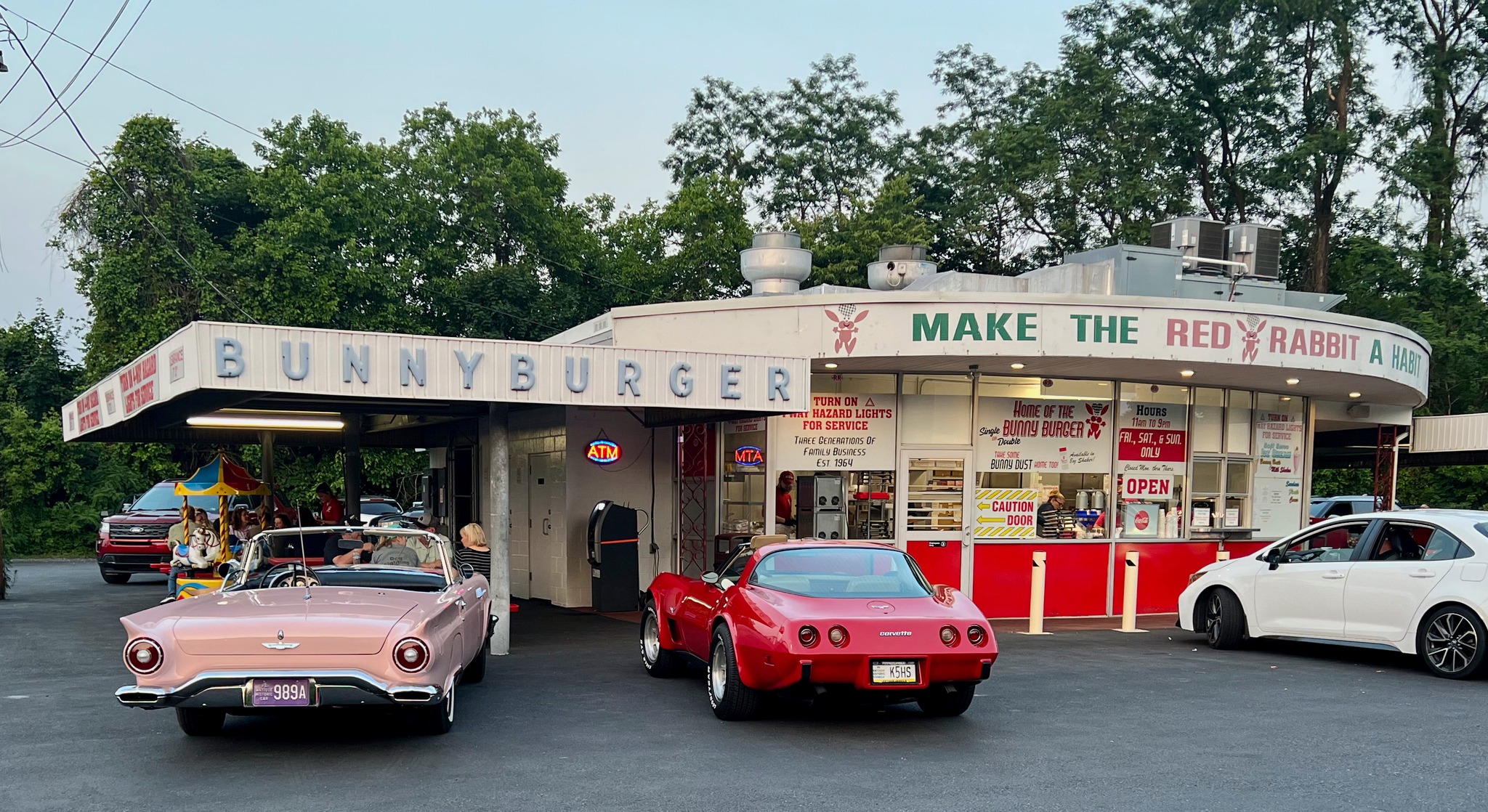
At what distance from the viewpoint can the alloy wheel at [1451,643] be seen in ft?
36.6

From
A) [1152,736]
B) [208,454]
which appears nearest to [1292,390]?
[1152,736]

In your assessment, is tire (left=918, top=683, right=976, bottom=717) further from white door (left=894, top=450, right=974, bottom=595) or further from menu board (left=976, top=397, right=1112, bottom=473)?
menu board (left=976, top=397, right=1112, bottom=473)

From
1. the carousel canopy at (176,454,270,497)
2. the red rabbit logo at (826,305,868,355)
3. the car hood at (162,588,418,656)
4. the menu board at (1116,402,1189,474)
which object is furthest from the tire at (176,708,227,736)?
the menu board at (1116,402,1189,474)

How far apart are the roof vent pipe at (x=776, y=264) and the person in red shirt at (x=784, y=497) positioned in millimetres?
3329

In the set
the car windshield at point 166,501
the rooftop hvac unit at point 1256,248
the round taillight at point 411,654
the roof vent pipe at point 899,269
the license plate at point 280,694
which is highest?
the rooftop hvac unit at point 1256,248

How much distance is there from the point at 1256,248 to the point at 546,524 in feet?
39.6

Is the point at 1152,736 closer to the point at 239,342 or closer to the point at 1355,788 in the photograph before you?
the point at 1355,788

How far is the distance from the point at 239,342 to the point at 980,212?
30.1m

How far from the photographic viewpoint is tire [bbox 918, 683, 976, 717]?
8.71 metres

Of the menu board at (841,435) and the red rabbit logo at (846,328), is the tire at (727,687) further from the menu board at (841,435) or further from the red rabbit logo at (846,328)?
the menu board at (841,435)

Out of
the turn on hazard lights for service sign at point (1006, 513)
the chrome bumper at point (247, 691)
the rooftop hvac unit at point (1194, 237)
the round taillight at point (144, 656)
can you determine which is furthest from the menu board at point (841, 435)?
the round taillight at point (144, 656)

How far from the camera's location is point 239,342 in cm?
1073

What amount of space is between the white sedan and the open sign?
3.13m

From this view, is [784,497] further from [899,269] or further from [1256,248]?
[1256,248]
